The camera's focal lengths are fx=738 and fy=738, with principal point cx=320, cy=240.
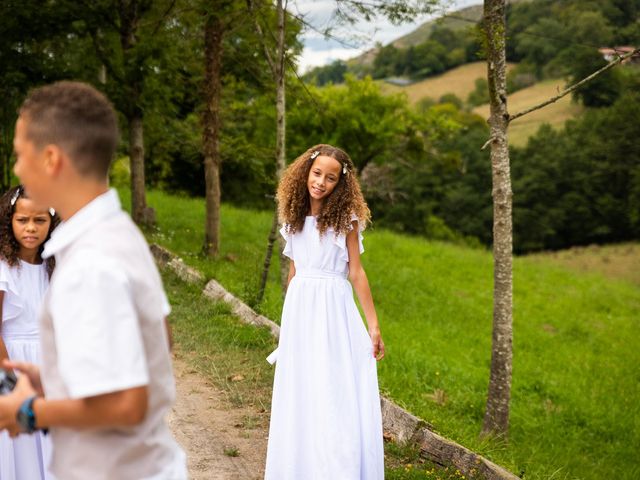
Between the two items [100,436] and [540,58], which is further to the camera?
[540,58]

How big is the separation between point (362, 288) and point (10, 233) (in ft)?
7.18

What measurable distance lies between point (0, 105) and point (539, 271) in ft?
51.5

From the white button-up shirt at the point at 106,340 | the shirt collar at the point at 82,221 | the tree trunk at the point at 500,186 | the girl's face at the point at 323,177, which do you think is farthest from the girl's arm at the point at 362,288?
the shirt collar at the point at 82,221

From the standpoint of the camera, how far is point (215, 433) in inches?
235

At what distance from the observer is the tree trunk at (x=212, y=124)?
1305 cm

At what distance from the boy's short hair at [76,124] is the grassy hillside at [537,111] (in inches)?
2503

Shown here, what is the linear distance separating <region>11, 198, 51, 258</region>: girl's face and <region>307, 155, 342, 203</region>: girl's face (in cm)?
185

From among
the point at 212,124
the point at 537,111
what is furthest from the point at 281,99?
the point at 537,111

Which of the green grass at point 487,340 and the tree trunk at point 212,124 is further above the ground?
the tree trunk at point 212,124

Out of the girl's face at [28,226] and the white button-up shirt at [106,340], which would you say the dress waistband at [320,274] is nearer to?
the girl's face at [28,226]

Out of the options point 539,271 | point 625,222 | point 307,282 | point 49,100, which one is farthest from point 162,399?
point 625,222

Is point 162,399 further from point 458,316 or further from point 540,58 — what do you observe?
point 540,58

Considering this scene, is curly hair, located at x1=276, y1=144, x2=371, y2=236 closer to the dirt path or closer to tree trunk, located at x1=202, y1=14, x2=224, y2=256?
the dirt path

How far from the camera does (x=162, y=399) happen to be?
197cm
